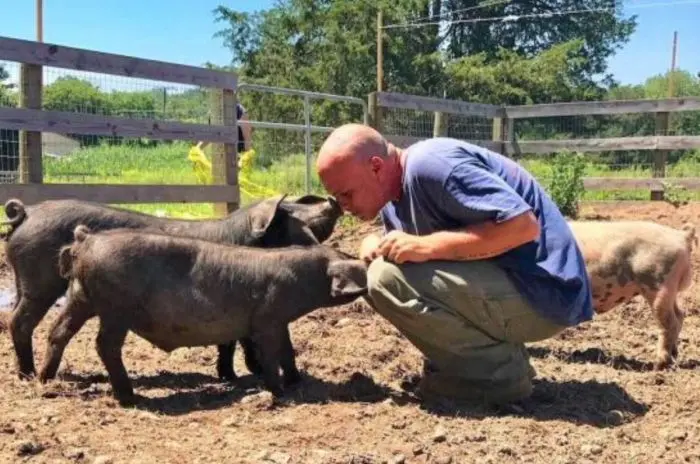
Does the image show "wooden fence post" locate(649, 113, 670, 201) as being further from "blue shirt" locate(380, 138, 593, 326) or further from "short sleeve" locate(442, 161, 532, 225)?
"short sleeve" locate(442, 161, 532, 225)

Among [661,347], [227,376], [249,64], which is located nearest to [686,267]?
[661,347]

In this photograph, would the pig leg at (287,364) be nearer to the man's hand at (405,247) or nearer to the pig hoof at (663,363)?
the man's hand at (405,247)

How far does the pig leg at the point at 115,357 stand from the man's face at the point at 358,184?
46.2 inches

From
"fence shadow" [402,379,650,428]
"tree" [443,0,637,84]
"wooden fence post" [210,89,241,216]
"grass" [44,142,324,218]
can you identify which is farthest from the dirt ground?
"tree" [443,0,637,84]

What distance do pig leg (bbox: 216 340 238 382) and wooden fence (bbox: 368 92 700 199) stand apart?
6.60 metres

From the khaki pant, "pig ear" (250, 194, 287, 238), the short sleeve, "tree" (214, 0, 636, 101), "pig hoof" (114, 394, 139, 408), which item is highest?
"tree" (214, 0, 636, 101)

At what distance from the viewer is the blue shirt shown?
3479 millimetres

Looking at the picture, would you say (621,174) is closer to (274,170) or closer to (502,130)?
(502,130)

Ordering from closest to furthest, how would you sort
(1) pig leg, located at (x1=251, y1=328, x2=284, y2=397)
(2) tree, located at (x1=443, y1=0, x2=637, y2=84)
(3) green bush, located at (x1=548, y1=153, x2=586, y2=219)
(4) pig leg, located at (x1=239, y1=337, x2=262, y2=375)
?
1. (1) pig leg, located at (x1=251, y1=328, x2=284, y2=397)
2. (4) pig leg, located at (x1=239, y1=337, x2=262, y2=375)
3. (3) green bush, located at (x1=548, y1=153, x2=586, y2=219)
4. (2) tree, located at (x1=443, y1=0, x2=637, y2=84)

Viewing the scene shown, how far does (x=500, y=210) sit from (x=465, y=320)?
616 millimetres

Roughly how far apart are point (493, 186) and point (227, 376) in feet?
5.98

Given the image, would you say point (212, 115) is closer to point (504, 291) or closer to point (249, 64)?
point (504, 291)

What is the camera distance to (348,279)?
4129mm

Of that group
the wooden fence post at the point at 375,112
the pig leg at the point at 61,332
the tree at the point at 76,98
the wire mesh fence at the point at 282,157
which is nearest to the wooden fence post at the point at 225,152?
the wire mesh fence at the point at 282,157
